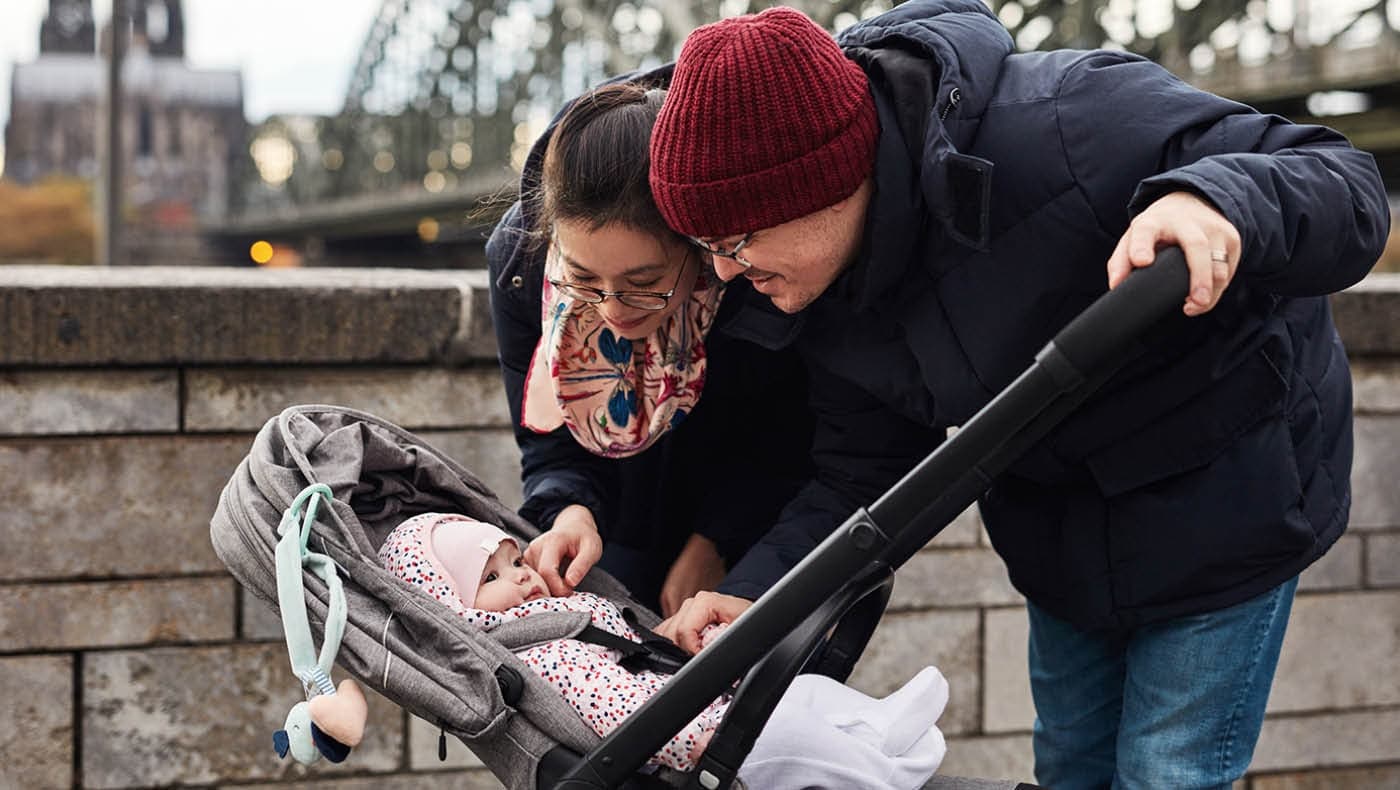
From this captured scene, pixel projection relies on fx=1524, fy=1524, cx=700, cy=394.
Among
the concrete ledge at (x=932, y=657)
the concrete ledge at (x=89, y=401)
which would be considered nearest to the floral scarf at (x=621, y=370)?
the concrete ledge at (x=89, y=401)

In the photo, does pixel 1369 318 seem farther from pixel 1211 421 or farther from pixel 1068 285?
pixel 1068 285

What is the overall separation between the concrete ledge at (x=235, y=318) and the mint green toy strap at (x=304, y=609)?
1420 millimetres

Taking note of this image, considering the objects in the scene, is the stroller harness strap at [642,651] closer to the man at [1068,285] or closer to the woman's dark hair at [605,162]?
the man at [1068,285]

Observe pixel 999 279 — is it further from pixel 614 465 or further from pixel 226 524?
pixel 226 524

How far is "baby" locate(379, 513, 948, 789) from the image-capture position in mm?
1694

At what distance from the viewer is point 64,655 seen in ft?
10.1

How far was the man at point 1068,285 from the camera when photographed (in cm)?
163

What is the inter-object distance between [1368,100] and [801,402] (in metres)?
14.0

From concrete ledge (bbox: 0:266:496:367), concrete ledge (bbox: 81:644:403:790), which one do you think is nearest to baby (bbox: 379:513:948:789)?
concrete ledge (bbox: 0:266:496:367)

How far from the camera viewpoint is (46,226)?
50688 mm

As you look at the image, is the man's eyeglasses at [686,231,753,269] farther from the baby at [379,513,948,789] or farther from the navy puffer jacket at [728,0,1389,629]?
the baby at [379,513,948,789]

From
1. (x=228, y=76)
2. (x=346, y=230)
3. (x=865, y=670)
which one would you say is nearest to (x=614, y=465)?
(x=865, y=670)

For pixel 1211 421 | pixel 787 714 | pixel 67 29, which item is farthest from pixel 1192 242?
pixel 67 29

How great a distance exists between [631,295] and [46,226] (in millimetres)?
53686
